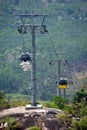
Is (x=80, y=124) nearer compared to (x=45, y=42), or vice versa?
(x=80, y=124)

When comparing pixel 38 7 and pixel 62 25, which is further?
pixel 38 7

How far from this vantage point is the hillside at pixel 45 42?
102m

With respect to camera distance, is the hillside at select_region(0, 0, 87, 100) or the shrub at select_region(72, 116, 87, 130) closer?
the shrub at select_region(72, 116, 87, 130)

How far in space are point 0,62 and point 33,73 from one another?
92.2m

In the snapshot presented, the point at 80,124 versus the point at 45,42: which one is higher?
the point at 45,42

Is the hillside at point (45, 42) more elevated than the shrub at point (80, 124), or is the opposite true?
the hillside at point (45, 42)

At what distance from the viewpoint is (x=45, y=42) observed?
13538 centimetres

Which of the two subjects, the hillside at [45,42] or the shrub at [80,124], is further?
the hillside at [45,42]

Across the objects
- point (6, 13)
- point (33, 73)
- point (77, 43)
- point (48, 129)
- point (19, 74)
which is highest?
point (6, 13)

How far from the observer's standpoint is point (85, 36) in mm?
140375

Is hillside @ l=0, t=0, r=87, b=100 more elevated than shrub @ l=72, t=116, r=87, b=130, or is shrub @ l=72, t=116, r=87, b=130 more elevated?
hillside @ l=0, t=0, r=87, b=100

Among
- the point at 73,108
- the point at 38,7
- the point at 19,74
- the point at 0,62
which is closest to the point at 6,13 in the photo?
the point at 38,7

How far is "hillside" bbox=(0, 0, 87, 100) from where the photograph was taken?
101938 millimetres

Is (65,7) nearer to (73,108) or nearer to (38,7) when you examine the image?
(38,7)
